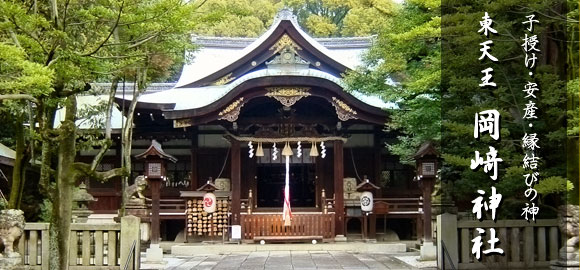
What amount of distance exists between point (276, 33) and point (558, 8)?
10.9m

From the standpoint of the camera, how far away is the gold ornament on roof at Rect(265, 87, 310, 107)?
17484mm

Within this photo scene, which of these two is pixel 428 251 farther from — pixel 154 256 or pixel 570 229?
pixel 154 256

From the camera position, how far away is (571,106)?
30.2 feet

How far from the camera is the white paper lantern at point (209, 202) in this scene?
56.4 ft

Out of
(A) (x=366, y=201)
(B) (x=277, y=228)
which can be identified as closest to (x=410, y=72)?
(A) (x=366, y=201)

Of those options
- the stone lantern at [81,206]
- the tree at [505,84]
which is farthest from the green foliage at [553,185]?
the stone lantern at [81,206]

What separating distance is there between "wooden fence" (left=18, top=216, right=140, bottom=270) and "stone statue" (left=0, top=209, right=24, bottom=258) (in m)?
0.81

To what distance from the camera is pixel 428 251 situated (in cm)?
1315

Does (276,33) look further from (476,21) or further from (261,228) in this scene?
(476,21)

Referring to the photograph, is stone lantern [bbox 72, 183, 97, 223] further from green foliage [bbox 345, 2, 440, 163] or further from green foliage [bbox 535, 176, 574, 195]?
green foliage [bbox 535, 176, 574, 195]

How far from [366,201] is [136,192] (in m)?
6.47

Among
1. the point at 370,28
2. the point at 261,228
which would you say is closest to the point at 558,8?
the point at 261,228

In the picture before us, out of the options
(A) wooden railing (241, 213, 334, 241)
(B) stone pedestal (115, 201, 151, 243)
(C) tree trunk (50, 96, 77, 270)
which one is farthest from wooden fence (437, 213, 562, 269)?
(B) stone pedestal (115, 201, 151, 243)

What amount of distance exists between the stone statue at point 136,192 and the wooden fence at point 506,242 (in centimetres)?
848
